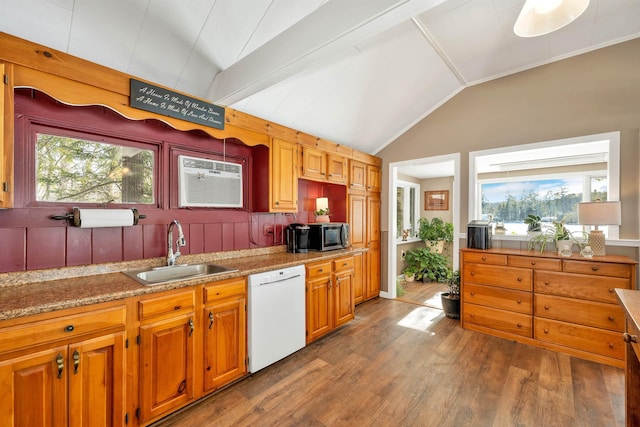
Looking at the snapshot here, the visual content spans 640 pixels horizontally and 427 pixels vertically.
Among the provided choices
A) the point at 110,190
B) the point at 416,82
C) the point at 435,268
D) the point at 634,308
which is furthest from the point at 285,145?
the point at 435,268

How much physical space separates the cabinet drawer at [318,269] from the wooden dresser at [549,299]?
1.59 m

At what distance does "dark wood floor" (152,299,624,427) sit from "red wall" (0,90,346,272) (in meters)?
1.20

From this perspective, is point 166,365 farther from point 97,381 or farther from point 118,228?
point 118,228

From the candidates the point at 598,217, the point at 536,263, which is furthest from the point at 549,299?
the point at 598,217

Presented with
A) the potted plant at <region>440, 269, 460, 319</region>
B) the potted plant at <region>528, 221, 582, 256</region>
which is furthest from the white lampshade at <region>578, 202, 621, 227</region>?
the potted plant at <region>440, 269, 460, 319</region>

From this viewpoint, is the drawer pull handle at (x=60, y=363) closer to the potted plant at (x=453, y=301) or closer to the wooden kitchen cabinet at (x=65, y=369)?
the wooden kitchen cabinet at (x=65, y=369)

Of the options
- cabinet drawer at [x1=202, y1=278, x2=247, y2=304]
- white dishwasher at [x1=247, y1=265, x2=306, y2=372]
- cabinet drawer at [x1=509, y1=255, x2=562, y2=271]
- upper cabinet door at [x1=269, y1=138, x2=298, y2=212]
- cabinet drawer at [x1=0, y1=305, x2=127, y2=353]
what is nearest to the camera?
cabinet drawer at [x1=0, y1=305, x2=127, y2=353]

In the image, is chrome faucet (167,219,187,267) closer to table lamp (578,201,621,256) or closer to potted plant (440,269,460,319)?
potted plant (440,269,460,319)

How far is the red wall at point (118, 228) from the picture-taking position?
1.66m

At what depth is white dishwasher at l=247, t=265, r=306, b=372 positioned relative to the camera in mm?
2143

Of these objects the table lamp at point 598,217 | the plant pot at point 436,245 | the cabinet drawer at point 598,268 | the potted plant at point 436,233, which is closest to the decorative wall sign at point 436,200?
the potted plant at point 436,233

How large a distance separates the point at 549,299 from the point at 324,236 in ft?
7.54

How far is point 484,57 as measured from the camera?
2996mm

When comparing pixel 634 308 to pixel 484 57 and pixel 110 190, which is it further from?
pixel 110 190
